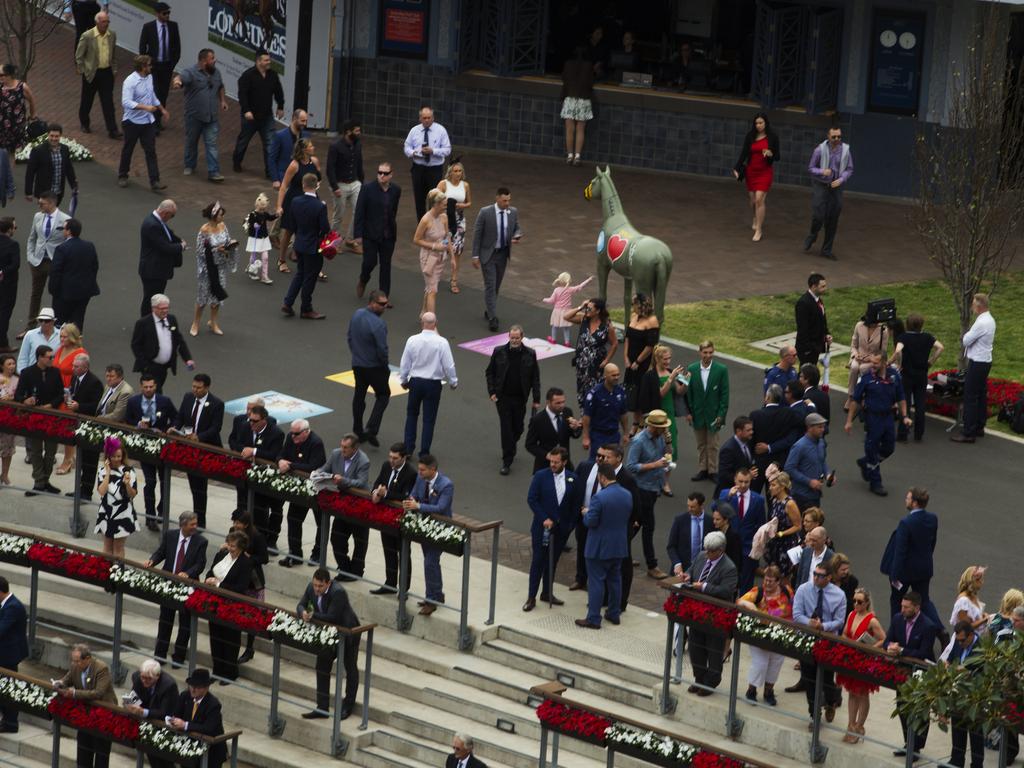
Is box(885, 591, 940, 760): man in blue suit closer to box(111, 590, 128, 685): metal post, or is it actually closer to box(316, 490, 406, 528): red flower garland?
box(316, 490, 406, 528): red flower garland

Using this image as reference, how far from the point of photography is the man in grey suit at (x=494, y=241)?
2378cm

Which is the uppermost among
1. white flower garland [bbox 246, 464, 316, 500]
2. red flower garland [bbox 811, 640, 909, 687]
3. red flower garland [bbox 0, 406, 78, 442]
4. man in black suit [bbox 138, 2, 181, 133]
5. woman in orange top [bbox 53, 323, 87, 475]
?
man in black suit [bbox 138, 2, 181, 133]

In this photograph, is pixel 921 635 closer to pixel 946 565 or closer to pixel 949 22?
pixel 946 565

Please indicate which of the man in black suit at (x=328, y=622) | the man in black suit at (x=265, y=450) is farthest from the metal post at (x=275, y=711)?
the man in black suit at (x=265, y=450)

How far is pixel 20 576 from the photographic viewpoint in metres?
19.0

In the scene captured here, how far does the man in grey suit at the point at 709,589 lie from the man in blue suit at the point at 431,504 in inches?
92.4

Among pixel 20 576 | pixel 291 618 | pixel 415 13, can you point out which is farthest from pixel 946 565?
pixel 415 13

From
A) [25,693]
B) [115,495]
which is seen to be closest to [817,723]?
[25,693]

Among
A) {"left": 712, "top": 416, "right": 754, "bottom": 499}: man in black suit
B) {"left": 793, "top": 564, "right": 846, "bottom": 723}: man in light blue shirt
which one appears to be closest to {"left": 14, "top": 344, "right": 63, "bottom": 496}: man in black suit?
{"left": 712, "top": 416, "right": 754, "bottom": 499}: man in black suit

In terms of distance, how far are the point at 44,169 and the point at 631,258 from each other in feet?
26.0

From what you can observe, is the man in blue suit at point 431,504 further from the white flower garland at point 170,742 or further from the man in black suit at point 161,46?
the man in black suit at point 161,46

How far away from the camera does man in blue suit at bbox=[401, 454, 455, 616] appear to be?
1712 cm

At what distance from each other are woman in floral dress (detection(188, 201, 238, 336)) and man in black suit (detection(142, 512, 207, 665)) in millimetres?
5943

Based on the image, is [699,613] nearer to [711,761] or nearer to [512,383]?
[711,761]
